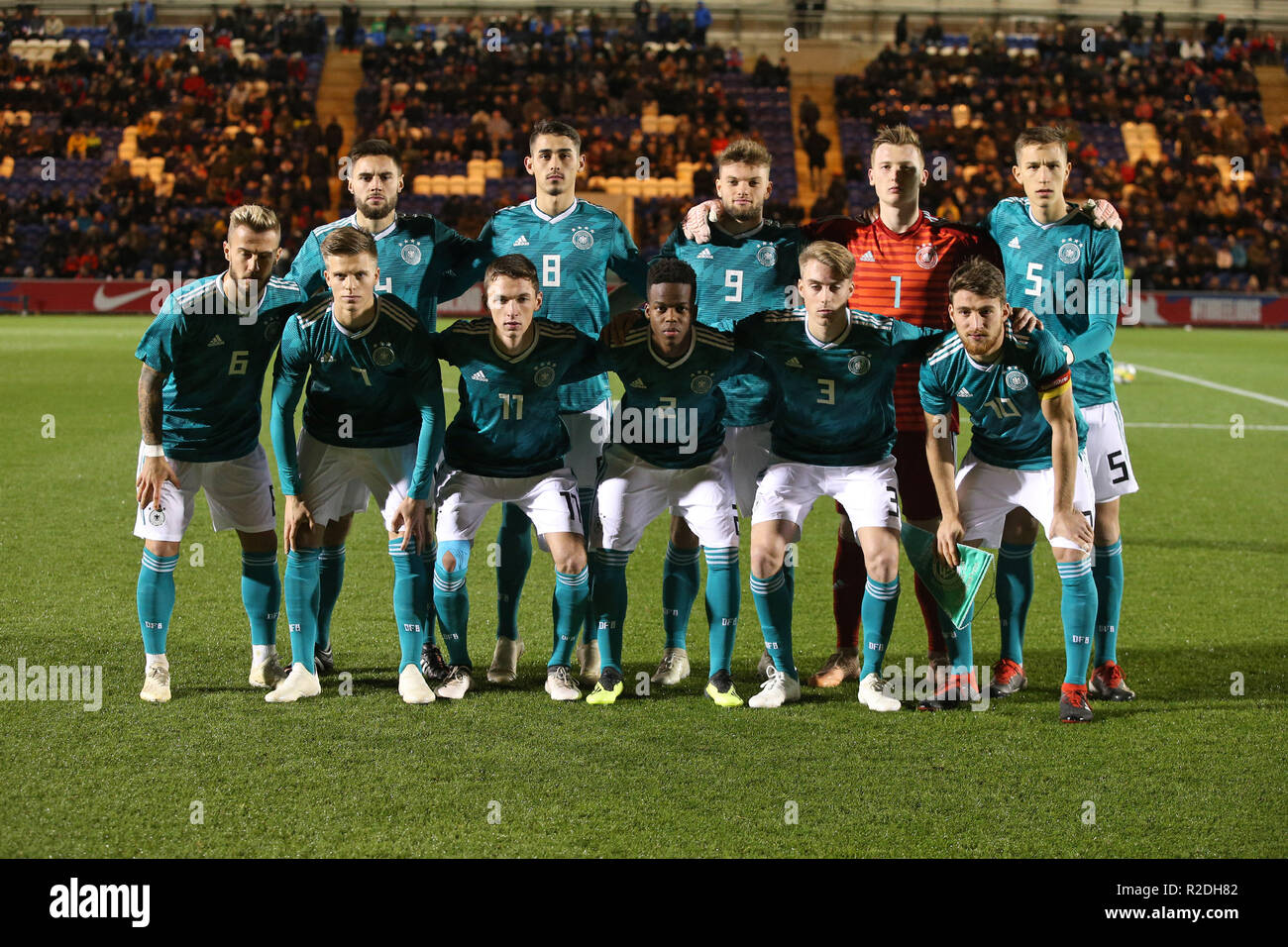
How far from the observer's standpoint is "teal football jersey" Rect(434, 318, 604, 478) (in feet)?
16.7

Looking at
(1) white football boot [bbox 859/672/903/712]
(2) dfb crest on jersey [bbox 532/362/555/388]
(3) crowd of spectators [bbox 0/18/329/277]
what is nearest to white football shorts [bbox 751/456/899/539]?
(1) white football boot [bbox 859/672/903/712]

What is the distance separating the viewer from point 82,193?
93.6 feet

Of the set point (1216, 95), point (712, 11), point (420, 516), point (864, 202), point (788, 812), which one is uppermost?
point (712, 11)

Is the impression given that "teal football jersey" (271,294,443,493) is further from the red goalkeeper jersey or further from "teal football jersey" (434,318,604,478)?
the red goalkeeper jersey

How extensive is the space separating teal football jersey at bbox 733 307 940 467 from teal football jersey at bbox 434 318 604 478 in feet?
2.39

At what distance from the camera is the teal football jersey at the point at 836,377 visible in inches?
198

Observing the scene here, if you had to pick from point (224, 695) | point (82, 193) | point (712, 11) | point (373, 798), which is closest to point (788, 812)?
point (373, 798)

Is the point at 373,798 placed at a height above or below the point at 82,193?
below

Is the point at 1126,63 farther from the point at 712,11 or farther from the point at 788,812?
the point at 788,812

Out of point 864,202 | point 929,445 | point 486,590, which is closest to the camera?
point 929,445

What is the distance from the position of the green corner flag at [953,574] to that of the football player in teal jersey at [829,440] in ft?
0.60

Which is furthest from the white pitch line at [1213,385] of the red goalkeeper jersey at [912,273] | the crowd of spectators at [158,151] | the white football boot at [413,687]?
the crowd of spectators at [158,151]

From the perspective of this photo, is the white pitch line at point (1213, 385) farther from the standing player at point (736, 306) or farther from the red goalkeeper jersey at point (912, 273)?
the standing player at point (736, 306)

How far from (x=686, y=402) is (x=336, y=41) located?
106 feet
